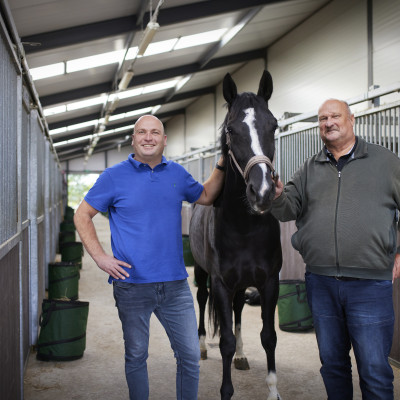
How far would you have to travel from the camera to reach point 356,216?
1.86 meters

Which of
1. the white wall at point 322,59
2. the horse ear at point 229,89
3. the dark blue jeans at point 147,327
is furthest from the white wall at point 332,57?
the dark blue jeans at point 147,327

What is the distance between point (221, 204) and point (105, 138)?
1831 cm

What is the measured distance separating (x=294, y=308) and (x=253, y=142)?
2.32m

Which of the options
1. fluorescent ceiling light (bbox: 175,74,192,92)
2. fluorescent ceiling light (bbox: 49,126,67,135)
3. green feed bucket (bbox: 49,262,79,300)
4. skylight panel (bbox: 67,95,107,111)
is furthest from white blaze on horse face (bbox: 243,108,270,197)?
fluorescent ceiling light (bbox: 49,126,67,135)

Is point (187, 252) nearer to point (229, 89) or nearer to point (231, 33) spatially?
point (231, 33)

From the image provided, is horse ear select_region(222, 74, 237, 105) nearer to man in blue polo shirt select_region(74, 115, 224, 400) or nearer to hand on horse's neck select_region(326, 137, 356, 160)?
man in blue polo shirt select_region(74, 115, 224, 400)

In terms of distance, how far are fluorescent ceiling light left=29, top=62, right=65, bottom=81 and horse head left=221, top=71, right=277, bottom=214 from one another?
6.38 meters

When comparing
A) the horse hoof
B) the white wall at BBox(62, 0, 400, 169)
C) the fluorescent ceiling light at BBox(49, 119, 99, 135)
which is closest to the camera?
the horse hoof

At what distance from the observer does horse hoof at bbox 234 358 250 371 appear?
10.3 ft

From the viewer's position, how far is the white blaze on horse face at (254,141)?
75.0 inches

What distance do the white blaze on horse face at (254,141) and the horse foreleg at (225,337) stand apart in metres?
0.96

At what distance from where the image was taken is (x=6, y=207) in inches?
A: 82.4

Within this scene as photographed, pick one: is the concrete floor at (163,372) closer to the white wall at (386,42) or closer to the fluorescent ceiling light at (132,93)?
the white wall at (386,42)

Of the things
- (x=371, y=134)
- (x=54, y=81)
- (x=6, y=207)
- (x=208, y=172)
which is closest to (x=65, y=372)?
(x=6, y=207)
